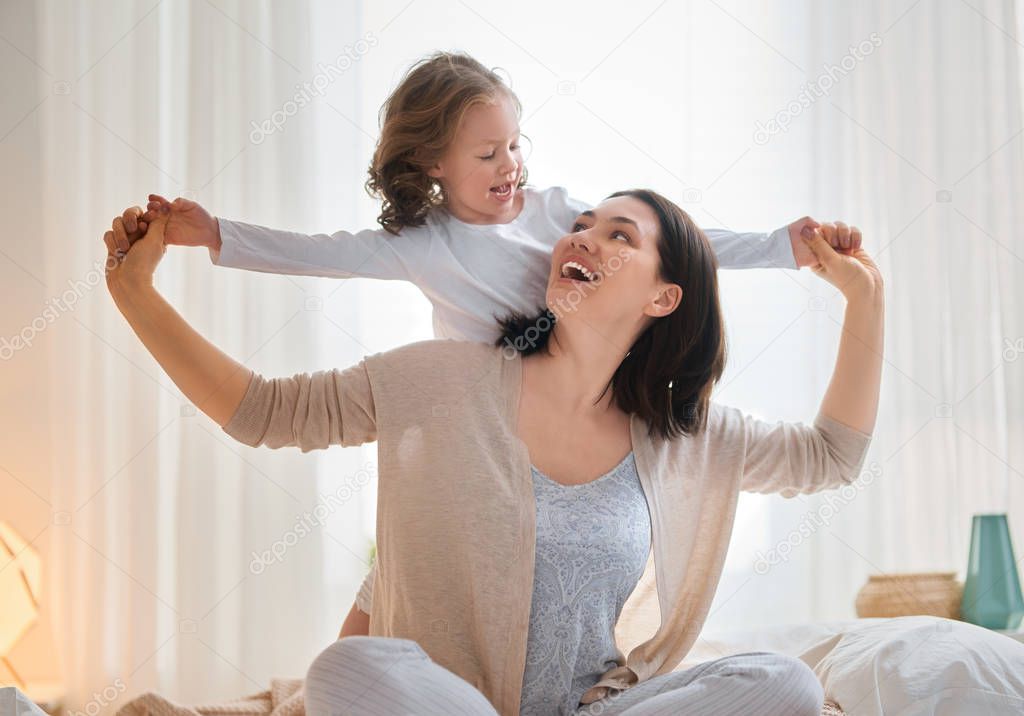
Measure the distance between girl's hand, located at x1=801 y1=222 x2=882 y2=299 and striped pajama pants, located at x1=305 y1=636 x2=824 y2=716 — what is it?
0.66 meters

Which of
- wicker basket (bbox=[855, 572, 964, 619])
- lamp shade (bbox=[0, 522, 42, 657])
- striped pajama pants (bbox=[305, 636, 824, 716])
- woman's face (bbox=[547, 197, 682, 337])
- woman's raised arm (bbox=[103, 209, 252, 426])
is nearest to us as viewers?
striped pajama pants (bbox=[305, 636, 824, 716])

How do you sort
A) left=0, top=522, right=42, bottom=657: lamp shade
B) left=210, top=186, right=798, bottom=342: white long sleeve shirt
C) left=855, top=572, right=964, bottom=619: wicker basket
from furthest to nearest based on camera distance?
left=855, top=572, right=964, bottom=619: wicker basket < left=0, top=522, right=42, bottom=657: lamp shade < left=210, top=186, right=798, bottom=342: white long sleeve shirt

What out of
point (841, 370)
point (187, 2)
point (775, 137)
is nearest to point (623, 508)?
point (841, 370)

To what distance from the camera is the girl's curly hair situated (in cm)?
177

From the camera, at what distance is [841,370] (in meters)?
1.72

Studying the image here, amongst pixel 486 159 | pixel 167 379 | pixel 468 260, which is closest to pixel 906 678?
pixel 468 260

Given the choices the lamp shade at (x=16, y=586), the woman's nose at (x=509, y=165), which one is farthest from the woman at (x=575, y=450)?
the lamp shade at (x=16, y=586)

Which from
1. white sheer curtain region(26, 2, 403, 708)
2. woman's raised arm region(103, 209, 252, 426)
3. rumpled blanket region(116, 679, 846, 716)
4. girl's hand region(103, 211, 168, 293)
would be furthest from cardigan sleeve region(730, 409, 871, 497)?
white sheer curtain region(26, 2, 403, 708)

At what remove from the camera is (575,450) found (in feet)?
5.27

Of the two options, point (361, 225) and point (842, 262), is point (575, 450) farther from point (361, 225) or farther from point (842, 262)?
point (361, 225)

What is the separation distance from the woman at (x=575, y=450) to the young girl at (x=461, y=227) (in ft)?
0.29

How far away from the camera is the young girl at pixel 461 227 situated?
5.73ft

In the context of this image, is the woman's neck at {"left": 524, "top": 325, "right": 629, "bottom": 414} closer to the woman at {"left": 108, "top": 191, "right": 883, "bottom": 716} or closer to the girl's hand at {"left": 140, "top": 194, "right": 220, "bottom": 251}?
the woman at {"left": 108, "top": 191, "right": 883, "bottom": 716}

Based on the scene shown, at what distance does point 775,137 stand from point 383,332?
4.04 feet
